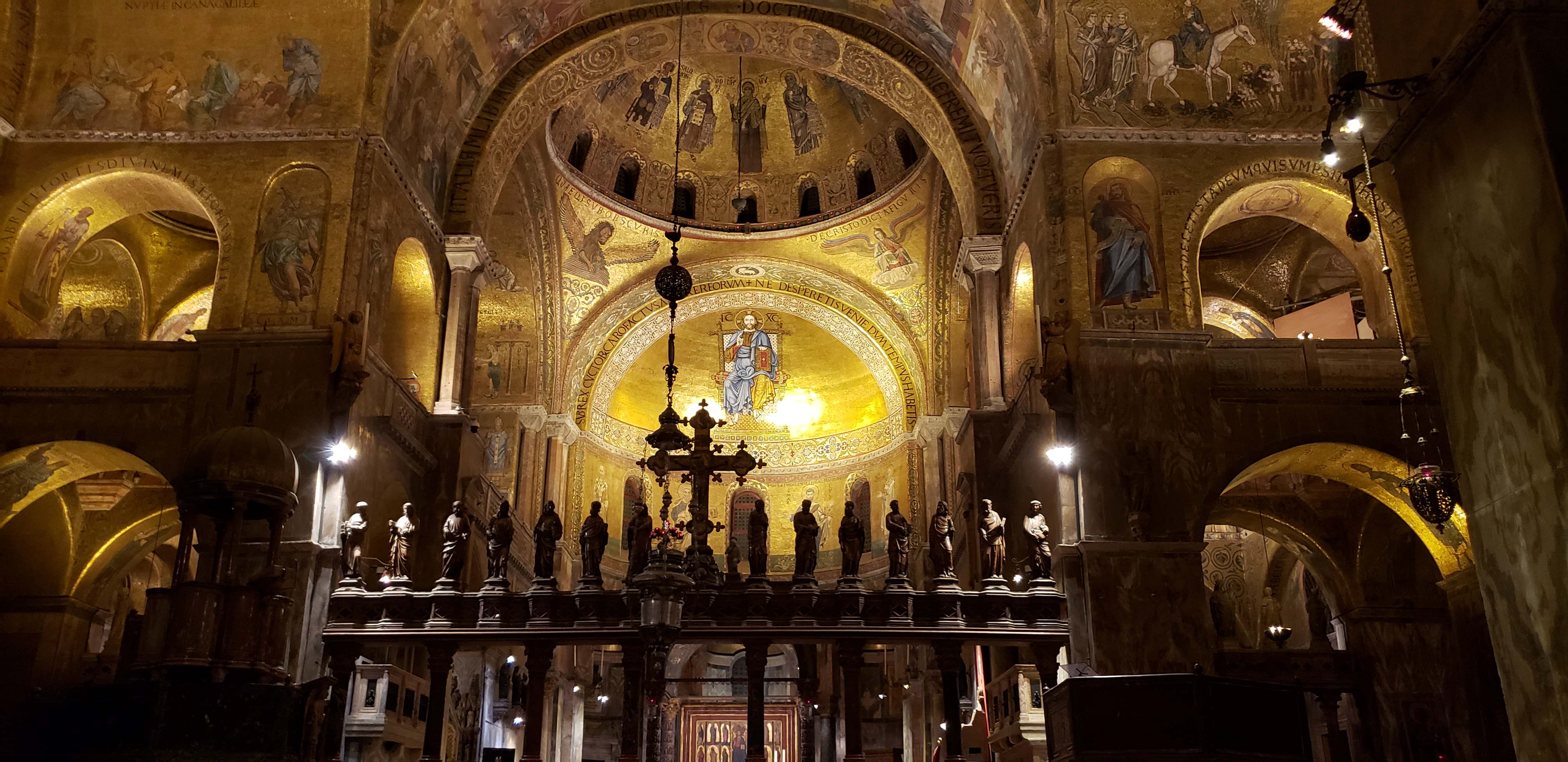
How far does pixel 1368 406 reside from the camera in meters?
15.6

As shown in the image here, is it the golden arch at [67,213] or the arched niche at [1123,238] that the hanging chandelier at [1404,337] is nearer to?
the arched niche at [1123,238]

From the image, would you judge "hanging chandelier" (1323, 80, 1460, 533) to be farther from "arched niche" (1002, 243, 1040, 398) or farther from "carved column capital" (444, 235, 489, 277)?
"carved column capital" (444, 235, 489, 277)

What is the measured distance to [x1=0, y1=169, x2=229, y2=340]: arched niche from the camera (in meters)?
16.2

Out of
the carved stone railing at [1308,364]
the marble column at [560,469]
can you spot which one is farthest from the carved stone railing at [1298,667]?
the marble column at [560,469]

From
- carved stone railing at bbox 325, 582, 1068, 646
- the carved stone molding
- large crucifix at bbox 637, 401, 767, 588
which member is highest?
the carved stone molding

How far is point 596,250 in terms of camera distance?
89.6 feet

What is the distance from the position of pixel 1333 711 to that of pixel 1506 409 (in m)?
12.2

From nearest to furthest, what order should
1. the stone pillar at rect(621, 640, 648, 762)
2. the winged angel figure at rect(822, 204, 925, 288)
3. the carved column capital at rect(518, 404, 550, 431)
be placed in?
the stone pillar at rect(621, 640, 648, 762)
the carved column capital at rect(518, 404, 550, 431)
the winged angel figure at rect(822, 204, 925, 288)

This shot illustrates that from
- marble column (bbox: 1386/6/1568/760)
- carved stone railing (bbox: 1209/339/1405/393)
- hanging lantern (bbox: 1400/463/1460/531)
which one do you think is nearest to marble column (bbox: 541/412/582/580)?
carved stone railing (bbox: 1209/339/1405/393)

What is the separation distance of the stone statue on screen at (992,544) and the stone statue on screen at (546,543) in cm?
529

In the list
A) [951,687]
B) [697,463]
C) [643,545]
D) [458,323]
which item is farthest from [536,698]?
[458,323]

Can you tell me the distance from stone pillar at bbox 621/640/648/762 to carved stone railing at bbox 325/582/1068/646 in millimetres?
227

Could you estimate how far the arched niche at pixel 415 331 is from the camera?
19.0 m

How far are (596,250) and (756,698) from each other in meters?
15.0
